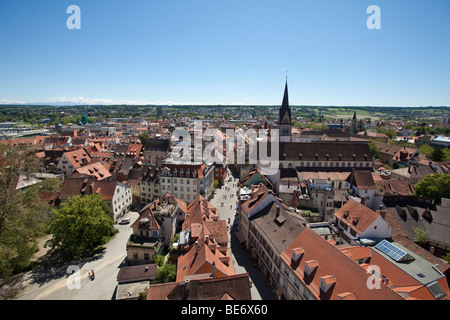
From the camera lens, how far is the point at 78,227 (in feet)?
111

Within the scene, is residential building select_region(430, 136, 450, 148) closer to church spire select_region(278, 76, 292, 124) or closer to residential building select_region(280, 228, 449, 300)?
church spire select_region(278, 76, 292, 124)

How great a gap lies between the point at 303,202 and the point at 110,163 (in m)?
56.4

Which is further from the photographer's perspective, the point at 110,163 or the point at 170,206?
the point at 110,163

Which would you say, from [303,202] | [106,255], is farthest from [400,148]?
[106,255]

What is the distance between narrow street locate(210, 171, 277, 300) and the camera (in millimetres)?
28220

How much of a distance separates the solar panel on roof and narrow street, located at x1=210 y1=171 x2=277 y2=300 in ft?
47.8

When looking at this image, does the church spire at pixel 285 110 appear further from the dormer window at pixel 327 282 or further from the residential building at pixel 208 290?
the residential building at pixel 208 290

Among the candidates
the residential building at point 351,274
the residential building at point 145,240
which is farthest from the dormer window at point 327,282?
the residential building at point 145,240

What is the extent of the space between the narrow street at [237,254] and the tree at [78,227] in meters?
19.7

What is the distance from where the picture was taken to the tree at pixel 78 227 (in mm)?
34000

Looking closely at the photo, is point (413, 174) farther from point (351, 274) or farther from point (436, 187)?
point (351, 274)

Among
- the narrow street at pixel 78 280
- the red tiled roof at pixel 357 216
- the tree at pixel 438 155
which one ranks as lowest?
the narrow street at pixel 78 280

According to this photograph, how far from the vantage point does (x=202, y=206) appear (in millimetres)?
39469

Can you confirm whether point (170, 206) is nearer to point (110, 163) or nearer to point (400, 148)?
point (110, 163)
